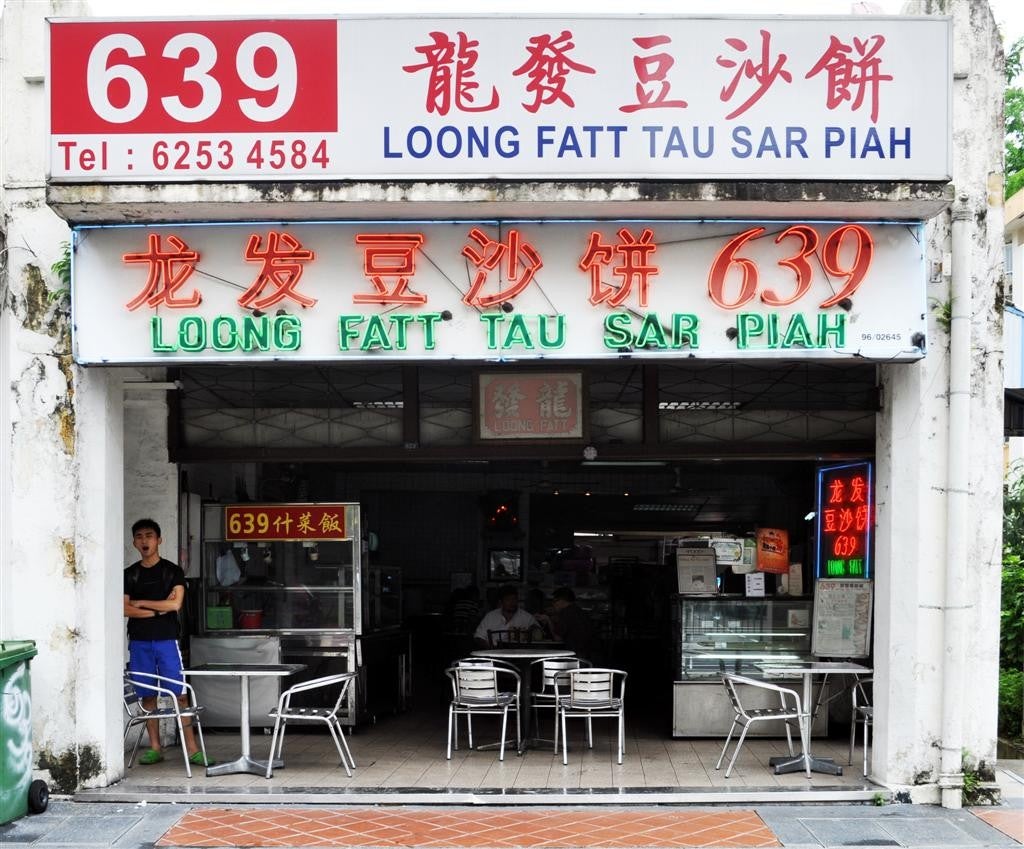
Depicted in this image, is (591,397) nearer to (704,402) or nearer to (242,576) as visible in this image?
(704,402)

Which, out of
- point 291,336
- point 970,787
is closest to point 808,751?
point 970,787

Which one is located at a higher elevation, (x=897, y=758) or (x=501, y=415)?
(x=501, y=415)

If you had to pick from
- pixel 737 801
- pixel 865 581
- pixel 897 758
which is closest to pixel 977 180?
pixel 865 581

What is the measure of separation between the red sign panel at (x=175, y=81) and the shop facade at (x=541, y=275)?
1.8 inches

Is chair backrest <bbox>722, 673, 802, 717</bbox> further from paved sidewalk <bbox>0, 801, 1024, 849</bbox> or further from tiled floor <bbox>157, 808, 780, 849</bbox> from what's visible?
tiled floor <bbox>157, 808, 780, 849</bbox>

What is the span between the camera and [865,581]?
10.2m

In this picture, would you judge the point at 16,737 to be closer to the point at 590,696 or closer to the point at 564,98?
the point at 590,696

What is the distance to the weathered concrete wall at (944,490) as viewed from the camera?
27.9ft

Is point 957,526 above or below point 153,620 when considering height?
above

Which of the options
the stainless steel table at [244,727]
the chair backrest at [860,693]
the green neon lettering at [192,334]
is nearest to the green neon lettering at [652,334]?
the green neon lettering at [192,334]

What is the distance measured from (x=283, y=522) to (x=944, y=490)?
5969mm

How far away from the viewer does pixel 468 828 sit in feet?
26.0

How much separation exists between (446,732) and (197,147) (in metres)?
5.85

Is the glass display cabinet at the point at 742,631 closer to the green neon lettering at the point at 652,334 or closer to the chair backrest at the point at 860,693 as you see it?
the chair backrest at the point at 860,693
